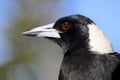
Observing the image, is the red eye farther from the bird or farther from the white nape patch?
the white nape patch

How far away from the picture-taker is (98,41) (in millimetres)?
4816

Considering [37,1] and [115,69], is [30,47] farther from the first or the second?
→ [115,69]

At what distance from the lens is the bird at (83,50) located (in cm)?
445

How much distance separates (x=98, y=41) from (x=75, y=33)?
258 millimetres

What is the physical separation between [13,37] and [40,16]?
711 millimetres

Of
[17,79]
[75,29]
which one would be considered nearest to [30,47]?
[17,79]

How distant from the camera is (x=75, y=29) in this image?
5.00 metres

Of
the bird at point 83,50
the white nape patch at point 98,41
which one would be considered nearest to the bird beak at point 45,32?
the bird at point 83,50

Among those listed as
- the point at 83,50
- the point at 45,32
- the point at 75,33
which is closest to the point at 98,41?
the point at 83,50

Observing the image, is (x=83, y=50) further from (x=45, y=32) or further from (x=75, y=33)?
(x=45, y=32)

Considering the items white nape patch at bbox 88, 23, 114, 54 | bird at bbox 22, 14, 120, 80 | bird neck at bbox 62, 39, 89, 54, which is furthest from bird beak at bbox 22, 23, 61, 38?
white nape patch at bbox 88, 23, 114, 54

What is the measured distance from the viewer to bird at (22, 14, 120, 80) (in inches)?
175

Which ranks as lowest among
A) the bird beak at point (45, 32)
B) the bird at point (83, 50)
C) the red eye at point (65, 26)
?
the bird at point (83, 50)

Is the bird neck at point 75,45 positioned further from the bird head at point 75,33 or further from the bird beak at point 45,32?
the bird beak at point 45,32
